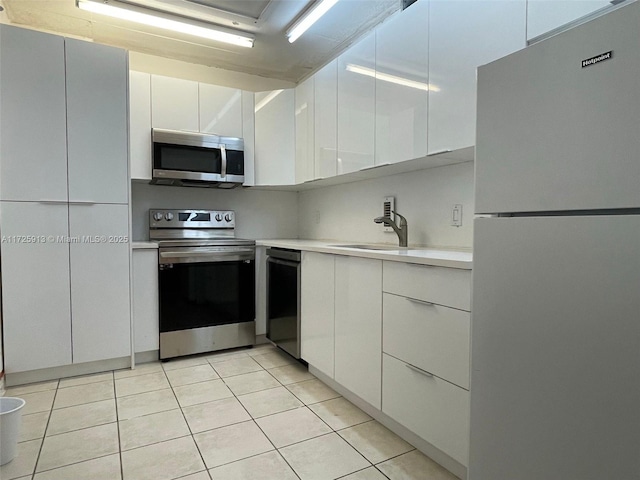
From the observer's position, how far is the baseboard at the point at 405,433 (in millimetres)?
1506

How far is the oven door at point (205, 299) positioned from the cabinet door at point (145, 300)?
45 mm

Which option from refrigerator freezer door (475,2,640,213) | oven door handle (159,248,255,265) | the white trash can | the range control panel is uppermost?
refrigerator freezer door (475,2,640,213)

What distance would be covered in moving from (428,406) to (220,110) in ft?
8.82

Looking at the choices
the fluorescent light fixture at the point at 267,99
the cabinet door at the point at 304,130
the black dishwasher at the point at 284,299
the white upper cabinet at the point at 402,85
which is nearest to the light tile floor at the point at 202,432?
the black dishwasher at the point at 284,299

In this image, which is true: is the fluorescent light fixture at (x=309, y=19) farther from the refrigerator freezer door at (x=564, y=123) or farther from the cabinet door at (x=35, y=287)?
the cabinet door at (x=35, y=287)

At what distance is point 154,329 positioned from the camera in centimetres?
273

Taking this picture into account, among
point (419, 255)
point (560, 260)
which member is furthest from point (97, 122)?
point (560, 260)

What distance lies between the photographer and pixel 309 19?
247 cm

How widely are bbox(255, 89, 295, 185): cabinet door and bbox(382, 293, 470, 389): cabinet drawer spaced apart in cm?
185

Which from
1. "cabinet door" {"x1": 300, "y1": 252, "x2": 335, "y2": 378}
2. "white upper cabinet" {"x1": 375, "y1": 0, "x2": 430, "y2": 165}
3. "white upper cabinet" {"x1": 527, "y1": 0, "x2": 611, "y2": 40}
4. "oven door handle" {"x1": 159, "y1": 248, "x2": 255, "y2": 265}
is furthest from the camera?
"oven door handle" {"x1": 159, "y1": 248, "x2": 255, "y2": 265}

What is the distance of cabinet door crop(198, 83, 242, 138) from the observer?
3029 millimetres

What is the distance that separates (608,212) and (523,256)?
0.68 feet

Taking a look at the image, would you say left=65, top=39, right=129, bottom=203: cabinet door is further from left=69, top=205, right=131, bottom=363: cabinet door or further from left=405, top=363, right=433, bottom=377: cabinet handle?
left=405, top=363, right=433, bottom=377: cabinet handle

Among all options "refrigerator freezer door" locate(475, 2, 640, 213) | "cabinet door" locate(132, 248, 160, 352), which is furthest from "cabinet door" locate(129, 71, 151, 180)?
"refrigerator freezer door" locate(475, 2, 640, 213)
